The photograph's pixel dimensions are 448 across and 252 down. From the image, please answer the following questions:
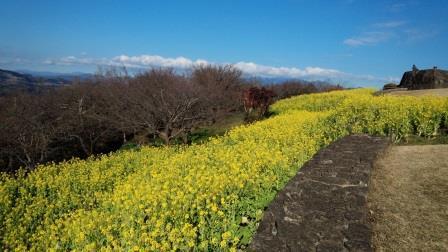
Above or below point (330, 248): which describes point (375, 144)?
above

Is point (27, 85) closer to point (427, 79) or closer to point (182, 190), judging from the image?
point (427, 79)

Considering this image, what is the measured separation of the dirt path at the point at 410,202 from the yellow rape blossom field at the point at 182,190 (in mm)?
2071

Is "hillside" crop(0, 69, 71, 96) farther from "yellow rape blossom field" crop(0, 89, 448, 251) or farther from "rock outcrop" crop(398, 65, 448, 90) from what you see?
"rock outcrop" crop(398, 65, 448, 90)

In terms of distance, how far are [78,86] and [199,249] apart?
44407 mm

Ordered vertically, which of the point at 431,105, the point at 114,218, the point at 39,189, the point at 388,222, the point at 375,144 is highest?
the point at 431,105

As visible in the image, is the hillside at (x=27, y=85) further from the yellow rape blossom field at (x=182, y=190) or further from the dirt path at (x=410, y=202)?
the dirt path at (x=410, y=202)

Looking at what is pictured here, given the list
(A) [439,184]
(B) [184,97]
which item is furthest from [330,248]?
(B) [184,97]

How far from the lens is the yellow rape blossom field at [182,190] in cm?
646

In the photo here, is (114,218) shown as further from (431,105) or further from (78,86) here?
(78,86)

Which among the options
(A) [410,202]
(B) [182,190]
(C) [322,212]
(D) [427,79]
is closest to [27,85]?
(D) [427,79]

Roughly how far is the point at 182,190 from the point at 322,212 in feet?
11.8

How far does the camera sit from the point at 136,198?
8297 millimetres

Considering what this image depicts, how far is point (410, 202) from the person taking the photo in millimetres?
6734

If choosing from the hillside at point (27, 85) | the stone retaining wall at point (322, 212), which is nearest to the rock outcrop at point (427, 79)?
the stone retaining wall at point (322, 212)
